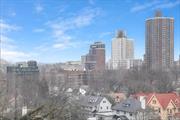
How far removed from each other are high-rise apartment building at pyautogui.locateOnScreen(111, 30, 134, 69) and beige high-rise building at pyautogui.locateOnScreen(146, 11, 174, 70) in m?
3.83

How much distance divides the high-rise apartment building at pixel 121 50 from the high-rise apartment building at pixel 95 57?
123 inches

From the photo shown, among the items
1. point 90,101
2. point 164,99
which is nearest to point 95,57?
point 90,101

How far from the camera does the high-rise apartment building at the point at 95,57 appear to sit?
68.7 feet

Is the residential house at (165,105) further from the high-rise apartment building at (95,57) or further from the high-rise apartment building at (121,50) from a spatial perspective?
the high-rise apartment building at (121,50)

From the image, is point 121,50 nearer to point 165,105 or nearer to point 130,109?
point 165,105

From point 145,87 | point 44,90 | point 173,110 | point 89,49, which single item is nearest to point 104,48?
point 89,49

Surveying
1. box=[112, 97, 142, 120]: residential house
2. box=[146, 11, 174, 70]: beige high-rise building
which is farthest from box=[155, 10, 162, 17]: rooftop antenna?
box=[112, 97, 142, 120]: residential house

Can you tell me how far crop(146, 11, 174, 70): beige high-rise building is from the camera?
67.5 ft

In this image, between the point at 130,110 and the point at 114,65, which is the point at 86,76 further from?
the point at 130,110

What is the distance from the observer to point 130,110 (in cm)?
769

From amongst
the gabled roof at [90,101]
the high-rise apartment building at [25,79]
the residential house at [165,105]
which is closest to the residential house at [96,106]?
the gabled roof at [90,101]

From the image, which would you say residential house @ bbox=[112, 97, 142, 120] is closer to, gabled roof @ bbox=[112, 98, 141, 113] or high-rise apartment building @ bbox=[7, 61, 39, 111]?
gabled roof @ bbox=[112, 98, 141, 113]

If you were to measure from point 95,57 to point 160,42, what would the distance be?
14.4 ft

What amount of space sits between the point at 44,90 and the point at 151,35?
12.1 m
